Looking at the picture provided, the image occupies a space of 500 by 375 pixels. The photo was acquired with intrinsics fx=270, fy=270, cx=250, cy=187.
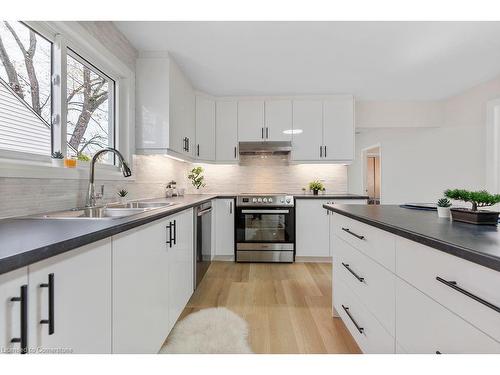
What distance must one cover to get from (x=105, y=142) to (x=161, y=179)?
0.93 m

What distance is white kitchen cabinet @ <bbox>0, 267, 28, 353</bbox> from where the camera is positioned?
24.6 inches

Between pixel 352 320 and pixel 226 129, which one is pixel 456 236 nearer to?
pixel 352 320

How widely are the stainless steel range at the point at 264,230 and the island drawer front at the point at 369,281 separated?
5.39 ft

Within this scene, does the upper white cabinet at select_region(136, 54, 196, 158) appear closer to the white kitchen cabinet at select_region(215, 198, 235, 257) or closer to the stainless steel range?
the white kitchen cabinet at select_region(215, 198, 235, 257)

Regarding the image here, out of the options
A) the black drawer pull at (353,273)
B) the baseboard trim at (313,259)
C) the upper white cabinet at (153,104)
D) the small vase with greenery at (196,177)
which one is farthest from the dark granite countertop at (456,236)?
the small vase with greenery at (196,177)

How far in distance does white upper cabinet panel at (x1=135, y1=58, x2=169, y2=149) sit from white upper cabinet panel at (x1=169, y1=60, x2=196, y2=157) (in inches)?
3.8

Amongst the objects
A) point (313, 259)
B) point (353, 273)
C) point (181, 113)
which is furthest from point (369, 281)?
point (181, 113)

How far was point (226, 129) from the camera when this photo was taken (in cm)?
395

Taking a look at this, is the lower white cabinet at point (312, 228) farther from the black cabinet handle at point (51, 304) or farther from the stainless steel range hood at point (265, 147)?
the black cabinet handle at point (51, 304)

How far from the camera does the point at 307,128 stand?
3.88 meters

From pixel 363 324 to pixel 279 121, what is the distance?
2.96 m

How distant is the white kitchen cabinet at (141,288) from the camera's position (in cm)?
114
